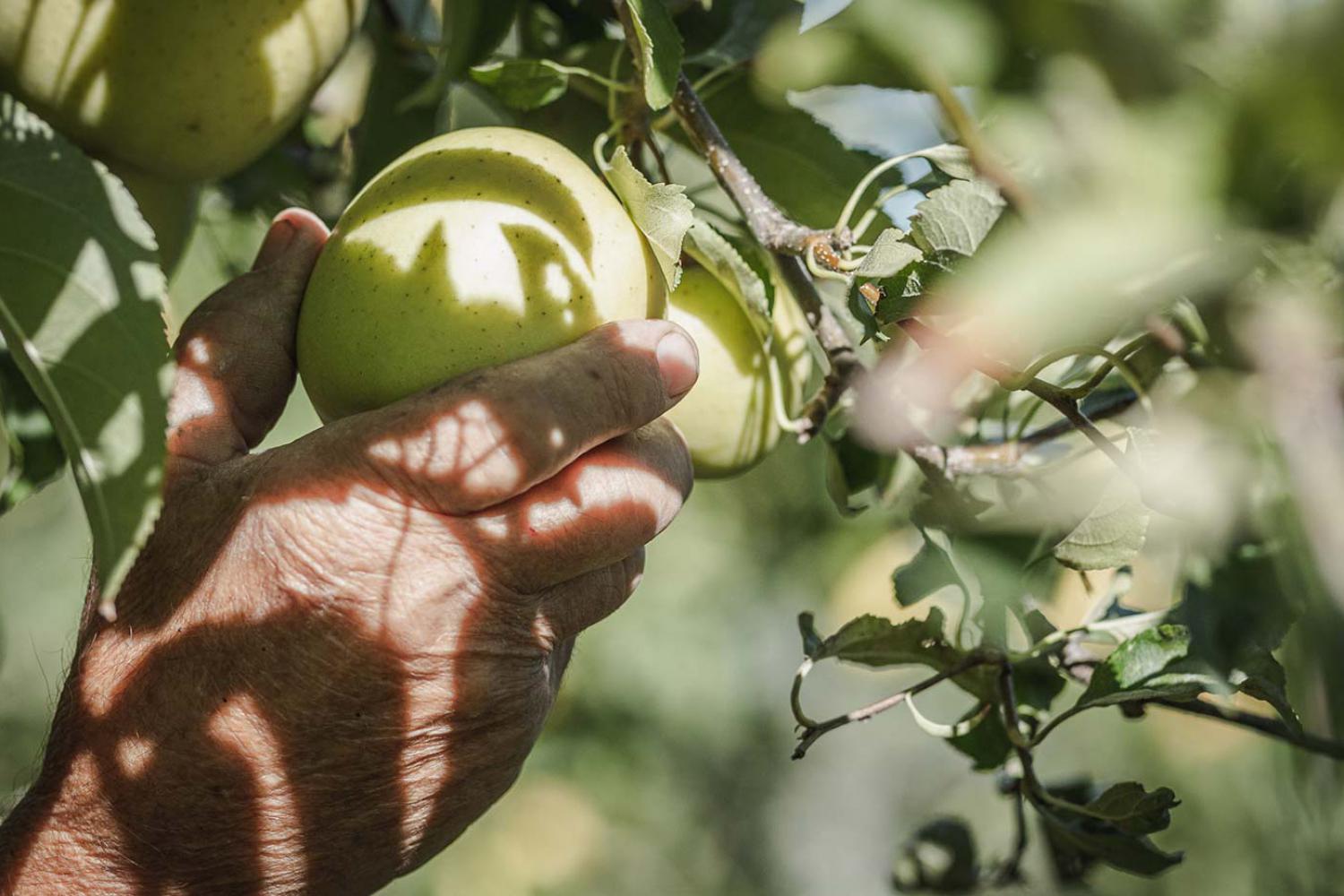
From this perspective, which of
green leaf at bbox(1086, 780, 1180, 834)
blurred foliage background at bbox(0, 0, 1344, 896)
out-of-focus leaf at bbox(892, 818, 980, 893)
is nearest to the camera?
blurred foliage background at bbox(0, 0, 1344, 896)

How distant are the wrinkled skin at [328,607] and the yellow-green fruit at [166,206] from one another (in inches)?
4.0

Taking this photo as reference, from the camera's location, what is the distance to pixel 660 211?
63 centimetres

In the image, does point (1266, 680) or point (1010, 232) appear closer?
point (1010, 232)

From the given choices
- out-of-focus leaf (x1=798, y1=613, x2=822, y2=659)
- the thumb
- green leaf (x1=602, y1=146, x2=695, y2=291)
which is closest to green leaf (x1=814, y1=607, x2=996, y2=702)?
out-of-focus leaf (x1=798, y1=613, x2=822, y2=659)

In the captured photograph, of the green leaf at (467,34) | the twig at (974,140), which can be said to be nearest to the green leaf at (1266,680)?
the twig at (974,140)

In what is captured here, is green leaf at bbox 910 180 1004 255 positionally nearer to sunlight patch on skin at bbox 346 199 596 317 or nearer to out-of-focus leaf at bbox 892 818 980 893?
sunlight patch on skin at bbox 346 199 596 317

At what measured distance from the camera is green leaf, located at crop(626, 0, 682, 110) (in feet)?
2.03

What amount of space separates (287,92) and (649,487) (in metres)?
0.36

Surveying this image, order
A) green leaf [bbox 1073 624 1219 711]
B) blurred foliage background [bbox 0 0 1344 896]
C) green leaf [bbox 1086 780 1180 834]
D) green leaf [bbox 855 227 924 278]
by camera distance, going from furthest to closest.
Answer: green leaf [bbox 1086 780 1180 834] < green leaf [bbox 1073 624 1219 711] < green leaf [bbox 855 227 924 278] < blurred foliage background [bbox 0 0 1344 896]

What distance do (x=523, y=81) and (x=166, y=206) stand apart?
0.97 feet

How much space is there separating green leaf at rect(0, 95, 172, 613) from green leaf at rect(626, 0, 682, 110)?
0.87 feet

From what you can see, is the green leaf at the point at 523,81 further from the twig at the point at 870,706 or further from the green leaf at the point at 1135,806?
the green leaf at the point at 1135,806

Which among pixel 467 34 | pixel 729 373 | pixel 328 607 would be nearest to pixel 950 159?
pixel 729 373

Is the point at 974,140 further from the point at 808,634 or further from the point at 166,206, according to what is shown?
the point at 166,206
